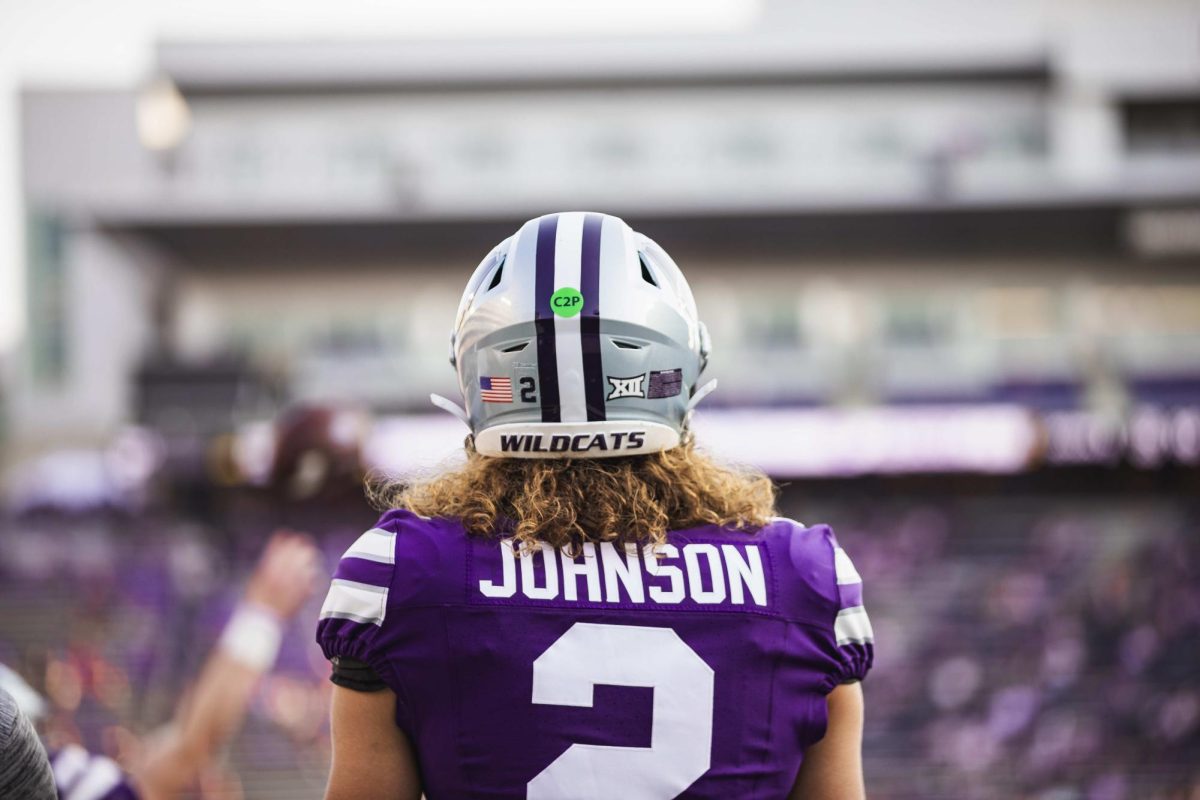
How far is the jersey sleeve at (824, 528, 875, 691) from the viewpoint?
1.39 meters

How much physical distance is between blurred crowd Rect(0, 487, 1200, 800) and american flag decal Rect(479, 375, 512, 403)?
35.5 feet

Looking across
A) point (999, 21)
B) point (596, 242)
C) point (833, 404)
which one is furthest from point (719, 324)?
point (596, 242)

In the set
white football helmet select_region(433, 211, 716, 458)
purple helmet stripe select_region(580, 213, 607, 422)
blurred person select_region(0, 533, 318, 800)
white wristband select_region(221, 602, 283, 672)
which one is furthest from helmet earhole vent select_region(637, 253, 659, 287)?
white wristband select_region(221, 602, 283, 672)

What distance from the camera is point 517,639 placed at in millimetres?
1291

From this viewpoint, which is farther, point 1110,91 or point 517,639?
point 1110,91

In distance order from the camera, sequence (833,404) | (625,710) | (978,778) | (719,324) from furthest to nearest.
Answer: (719,324), (833,404), (978,778), (625,710)

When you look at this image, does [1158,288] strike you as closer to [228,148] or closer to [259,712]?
[259,712]

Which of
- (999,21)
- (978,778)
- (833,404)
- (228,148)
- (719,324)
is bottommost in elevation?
(978,778)

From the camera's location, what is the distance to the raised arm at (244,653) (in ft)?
8.14

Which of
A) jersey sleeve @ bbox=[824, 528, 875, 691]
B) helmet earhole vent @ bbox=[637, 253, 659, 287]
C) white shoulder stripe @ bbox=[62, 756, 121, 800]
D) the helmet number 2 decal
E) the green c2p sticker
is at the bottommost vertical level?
white shoulder stripe @ bbox=[62, 756, 121, 800]

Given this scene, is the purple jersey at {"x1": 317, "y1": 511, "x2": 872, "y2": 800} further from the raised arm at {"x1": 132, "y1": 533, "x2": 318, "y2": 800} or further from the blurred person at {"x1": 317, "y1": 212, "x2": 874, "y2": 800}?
the raised arm at {"x1": 132, "y1": 533, "x2": 318, "y2": 800}

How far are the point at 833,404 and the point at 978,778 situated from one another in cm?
896

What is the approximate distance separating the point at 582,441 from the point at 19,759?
0.86 meters

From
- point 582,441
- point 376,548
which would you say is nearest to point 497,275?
point 582,441
